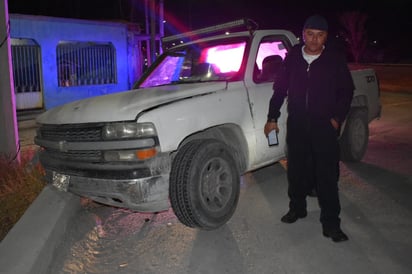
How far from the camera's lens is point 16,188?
4906mm

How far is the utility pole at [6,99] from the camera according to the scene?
557 cm

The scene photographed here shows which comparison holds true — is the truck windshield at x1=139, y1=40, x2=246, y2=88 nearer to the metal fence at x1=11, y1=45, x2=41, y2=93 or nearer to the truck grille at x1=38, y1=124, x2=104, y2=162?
the truck grille at x1=38, y1=124, x2=104, y2=162

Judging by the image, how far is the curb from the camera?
344 centimetres

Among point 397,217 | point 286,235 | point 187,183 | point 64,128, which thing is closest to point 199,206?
point 187,183

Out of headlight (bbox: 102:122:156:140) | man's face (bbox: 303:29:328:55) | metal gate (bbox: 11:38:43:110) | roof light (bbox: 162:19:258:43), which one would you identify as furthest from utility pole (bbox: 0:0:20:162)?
metal gate (bbox: 11:38:43:110)

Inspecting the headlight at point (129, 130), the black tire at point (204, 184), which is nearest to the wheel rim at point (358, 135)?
the black tire at point (204, 184)

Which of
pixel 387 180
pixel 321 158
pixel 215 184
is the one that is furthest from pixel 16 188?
pixel 387 180

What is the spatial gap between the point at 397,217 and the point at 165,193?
2331 millimetres

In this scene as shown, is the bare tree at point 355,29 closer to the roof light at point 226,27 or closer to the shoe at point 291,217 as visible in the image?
the roof light at point 226,27

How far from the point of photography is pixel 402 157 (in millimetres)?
6762

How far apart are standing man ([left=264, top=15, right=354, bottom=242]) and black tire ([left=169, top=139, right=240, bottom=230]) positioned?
2.39 feet

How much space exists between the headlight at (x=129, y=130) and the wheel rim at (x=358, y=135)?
142 inches

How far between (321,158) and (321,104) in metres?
0.48

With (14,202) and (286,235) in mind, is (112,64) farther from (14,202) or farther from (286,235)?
(286,235)
